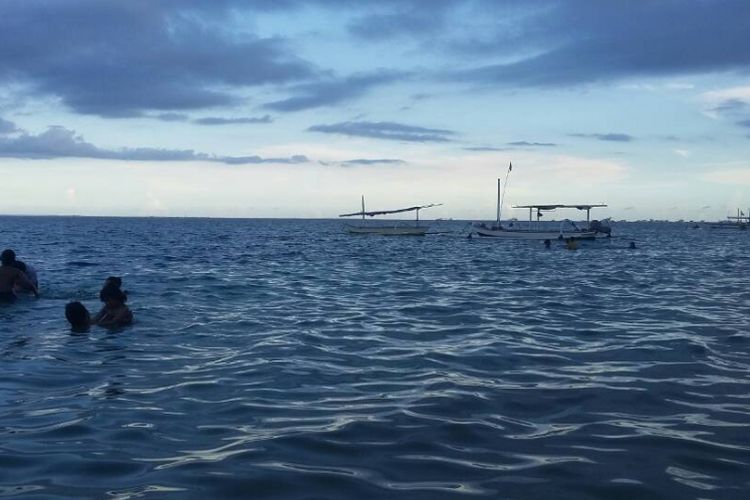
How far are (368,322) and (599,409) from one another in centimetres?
919

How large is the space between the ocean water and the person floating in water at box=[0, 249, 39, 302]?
1.72ft

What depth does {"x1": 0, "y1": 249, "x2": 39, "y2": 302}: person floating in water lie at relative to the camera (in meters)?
21.5

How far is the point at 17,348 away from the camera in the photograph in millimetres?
14672

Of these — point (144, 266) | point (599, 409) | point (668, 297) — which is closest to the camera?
point (599, 409)

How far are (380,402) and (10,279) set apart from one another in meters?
16.1

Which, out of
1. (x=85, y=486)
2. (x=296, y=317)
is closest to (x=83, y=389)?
(x=85, y=486)

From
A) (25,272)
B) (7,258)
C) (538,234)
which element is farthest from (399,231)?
(7,258)

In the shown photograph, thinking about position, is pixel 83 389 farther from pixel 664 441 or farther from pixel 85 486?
pixel 664 441

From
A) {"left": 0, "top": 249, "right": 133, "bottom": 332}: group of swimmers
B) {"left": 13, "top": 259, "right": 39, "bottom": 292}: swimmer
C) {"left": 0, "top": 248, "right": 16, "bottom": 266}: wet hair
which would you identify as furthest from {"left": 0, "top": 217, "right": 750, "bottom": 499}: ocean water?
{"left": 0, "top": 248, "right": 16, "bottom": 266}: wet hair

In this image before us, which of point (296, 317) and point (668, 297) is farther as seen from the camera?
point (668, 297)

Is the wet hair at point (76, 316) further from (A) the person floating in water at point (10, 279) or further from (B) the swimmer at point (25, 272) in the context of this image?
(B) the swimmer at point (25, 272)

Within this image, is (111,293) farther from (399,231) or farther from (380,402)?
(399,231)

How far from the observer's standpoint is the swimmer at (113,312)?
17.4 m

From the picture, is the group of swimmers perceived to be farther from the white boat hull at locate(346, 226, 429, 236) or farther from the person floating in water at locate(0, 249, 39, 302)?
the white boat hull at locate(346, 226, 429, 236)
